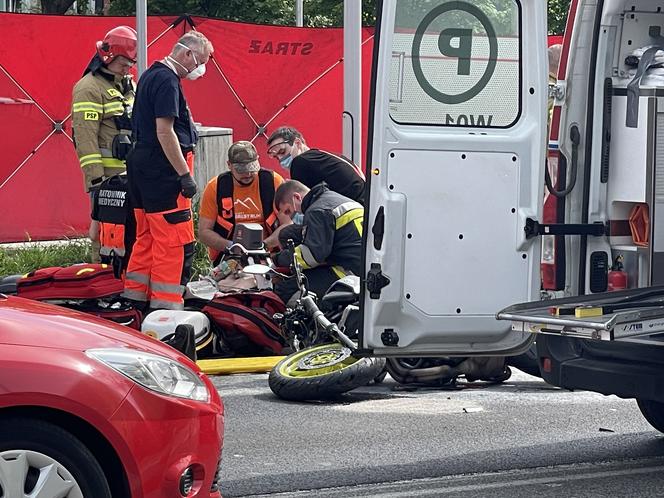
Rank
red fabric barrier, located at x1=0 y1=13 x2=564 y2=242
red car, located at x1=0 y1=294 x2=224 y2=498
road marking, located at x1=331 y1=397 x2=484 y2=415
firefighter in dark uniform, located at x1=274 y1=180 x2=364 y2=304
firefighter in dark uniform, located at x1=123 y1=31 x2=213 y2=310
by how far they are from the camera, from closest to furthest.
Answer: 1. red car, located at x1=0 y1=294 x2=224 y2=498
2. road marking, located at x1=331 y1=397 x2=484 y2=415
3. firefighter in dark uniform, located at x1=274 y1=180 x2=364 y2=304
4. firefighter in dark uniform, located at x1=123 y1=31 x2=213 y2=310
5. red fabric barrier, located at x1=0 y1=13 x2=564 y2=242

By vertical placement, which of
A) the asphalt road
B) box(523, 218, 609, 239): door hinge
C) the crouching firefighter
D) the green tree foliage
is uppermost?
the green tree foliage

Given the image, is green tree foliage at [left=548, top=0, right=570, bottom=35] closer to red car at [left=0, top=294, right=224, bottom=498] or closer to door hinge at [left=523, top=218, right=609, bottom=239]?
door hinge at [left=523, top=218, right=609, bottom=239]

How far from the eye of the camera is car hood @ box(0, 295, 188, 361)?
4648mm

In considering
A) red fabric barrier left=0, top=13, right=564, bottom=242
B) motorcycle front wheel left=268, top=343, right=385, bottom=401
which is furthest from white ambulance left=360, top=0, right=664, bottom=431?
red fabric barrier left=0, top=13, right=564, bottom=242

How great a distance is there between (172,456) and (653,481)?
2385 mm

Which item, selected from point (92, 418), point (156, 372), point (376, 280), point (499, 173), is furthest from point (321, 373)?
point (92, 418)

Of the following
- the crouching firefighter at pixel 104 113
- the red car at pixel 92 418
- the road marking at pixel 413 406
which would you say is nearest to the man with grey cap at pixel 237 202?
the crouching firefighter at pixel 104 113

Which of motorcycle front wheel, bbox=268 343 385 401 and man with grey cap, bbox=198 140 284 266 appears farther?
man with grey cap, bbox=198 140 284 266

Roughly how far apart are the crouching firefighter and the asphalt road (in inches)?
109

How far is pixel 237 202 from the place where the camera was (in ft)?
34.2

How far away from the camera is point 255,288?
9.52 meters

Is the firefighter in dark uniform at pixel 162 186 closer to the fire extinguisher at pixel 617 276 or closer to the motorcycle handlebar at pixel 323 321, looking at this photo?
the motorcycle handlebar at pixel 323 321

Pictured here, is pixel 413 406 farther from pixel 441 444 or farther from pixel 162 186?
pixel 162 186

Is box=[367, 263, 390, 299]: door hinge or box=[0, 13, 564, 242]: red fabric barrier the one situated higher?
box=[0, 13, 564, 242]: red fabric barrier
